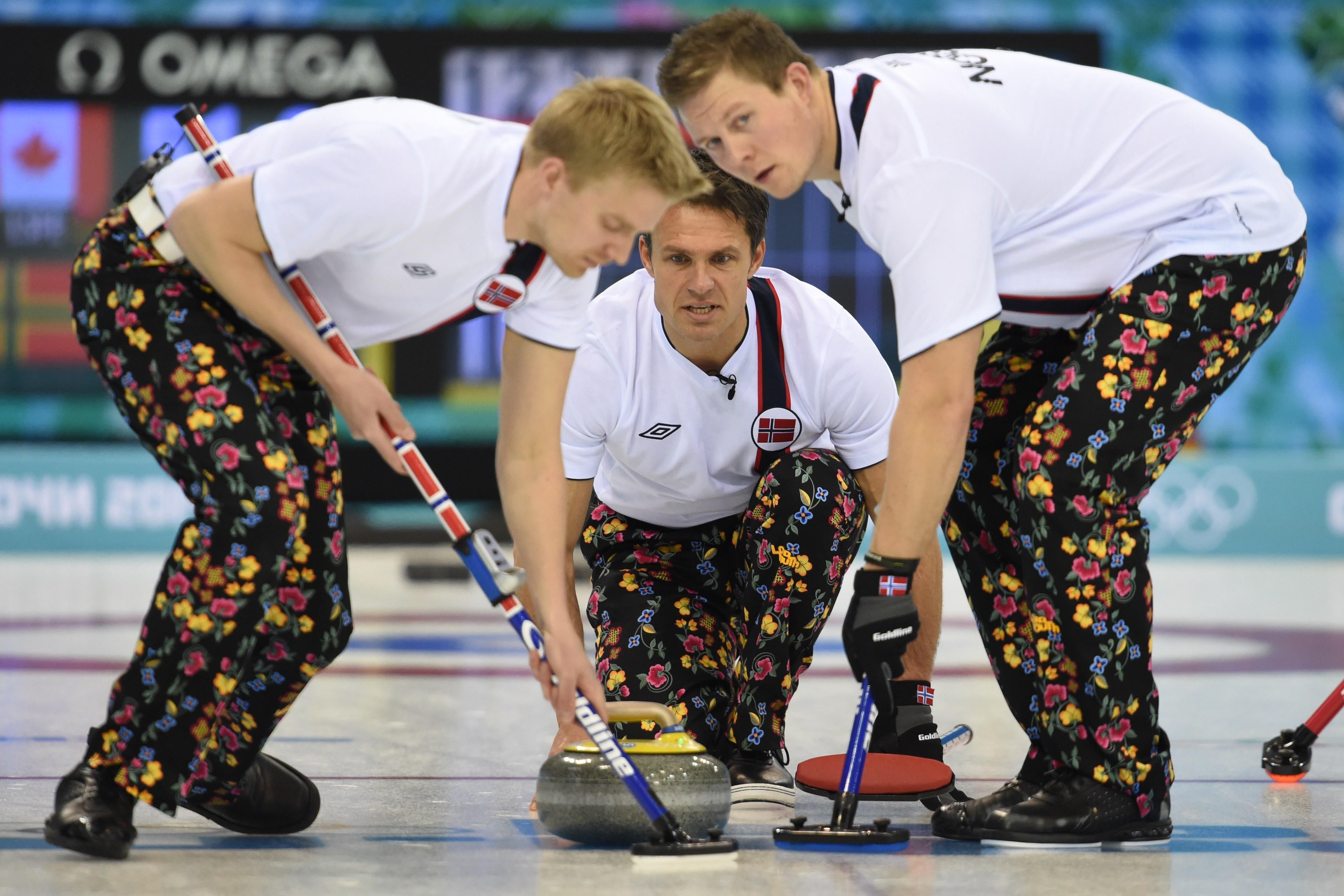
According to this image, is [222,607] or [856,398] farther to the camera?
[856,398]

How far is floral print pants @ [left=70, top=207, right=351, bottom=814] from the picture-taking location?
217 cm

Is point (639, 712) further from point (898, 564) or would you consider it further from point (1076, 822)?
point (1076, 822)

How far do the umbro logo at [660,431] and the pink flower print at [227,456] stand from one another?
102 centimetres

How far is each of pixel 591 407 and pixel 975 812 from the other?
1081mm

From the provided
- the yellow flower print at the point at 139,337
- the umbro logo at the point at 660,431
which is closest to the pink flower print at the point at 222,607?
the yellow flower print at the point at 139,337

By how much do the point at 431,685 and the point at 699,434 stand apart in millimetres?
1407

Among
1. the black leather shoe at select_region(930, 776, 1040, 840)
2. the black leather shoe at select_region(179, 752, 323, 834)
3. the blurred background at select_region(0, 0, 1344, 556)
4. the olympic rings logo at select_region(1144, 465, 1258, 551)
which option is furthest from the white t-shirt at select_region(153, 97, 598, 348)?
the olympic rings logo at select_region(1144, 465, 1258, 551)

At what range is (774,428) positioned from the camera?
118 inches

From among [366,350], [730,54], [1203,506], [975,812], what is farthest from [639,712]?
[366,350]

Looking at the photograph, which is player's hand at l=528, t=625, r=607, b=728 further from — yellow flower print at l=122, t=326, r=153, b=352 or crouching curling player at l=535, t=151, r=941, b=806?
yellow flower print at l=122, t=326, r=153, b=352

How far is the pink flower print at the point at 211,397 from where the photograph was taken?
7.20 feet

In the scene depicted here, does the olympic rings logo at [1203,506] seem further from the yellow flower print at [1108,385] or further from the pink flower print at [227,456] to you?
the pink flower print at [227,456]

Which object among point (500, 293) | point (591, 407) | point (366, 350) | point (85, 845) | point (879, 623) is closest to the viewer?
point (85, 845)

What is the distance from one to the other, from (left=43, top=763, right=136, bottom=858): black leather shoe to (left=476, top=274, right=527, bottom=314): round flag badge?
2.75ft
